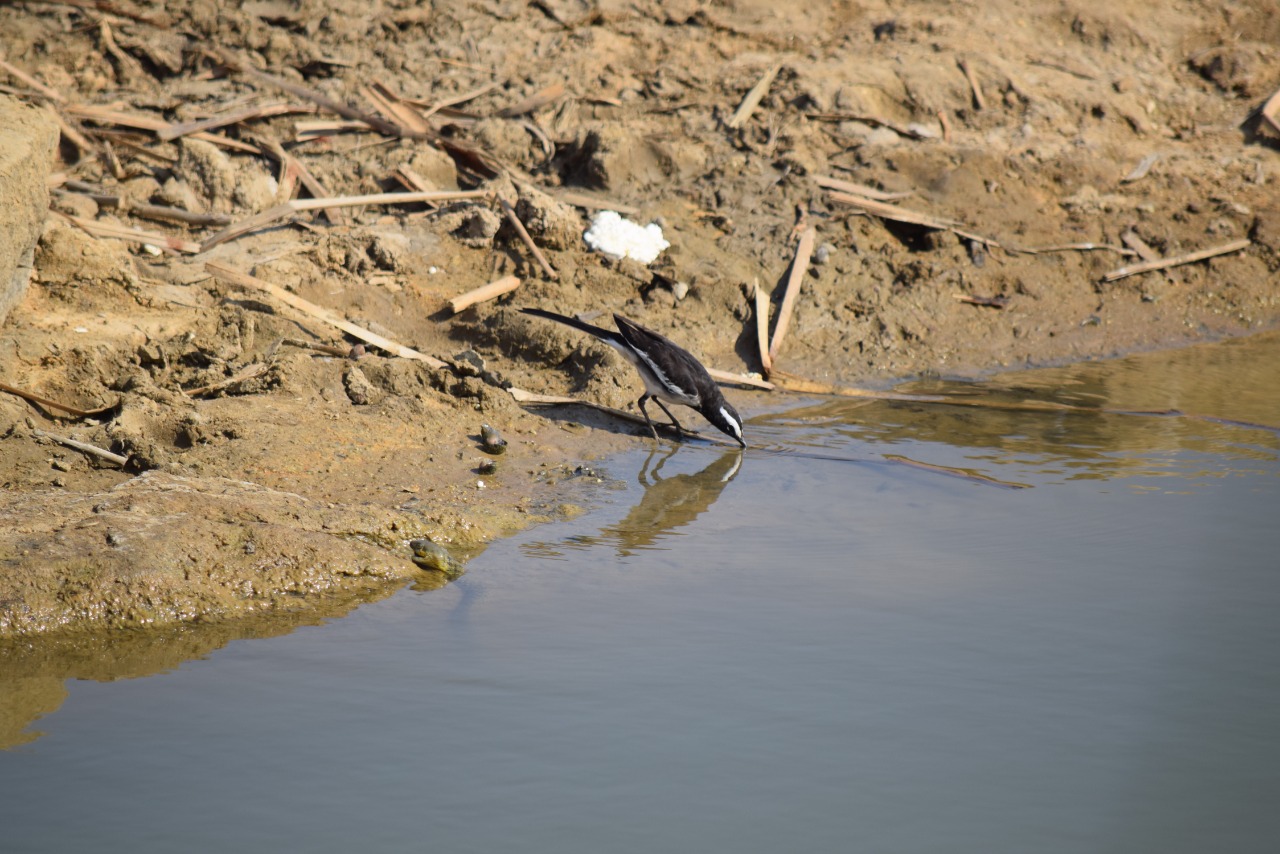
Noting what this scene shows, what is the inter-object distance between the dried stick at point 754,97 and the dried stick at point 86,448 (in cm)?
612

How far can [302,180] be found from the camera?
8.58 m

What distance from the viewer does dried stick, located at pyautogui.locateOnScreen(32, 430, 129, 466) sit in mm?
5238

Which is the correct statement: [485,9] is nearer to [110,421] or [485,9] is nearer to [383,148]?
[383,148]

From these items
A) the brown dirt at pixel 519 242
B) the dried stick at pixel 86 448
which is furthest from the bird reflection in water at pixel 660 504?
the dried stick at pixel 86 448

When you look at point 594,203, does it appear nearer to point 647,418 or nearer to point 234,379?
point 647,418

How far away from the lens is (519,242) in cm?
819

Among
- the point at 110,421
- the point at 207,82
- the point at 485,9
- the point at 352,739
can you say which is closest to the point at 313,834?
the point at 352,739

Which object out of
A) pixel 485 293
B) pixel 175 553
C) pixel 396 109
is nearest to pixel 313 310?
pixel 485 293

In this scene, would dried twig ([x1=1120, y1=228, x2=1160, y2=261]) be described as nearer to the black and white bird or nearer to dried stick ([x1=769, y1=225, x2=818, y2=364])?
dried stick ([x1=769, y1=225, x2=818, y2=364])

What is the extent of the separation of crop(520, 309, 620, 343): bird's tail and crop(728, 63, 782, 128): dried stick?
332 centimetres

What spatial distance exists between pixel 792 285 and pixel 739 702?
5.22m

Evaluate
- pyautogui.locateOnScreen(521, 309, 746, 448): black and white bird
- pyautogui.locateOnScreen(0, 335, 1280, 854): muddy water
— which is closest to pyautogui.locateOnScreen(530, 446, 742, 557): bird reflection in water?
pyautogui.locateOnScreen(0, 335, 1280, 854): muddy water

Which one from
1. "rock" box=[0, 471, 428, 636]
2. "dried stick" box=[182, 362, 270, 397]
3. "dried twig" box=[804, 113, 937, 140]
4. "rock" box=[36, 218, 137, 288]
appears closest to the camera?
"rock" box=[0, 471, 428, 636]

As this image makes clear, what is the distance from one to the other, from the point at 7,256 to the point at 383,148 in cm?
372
